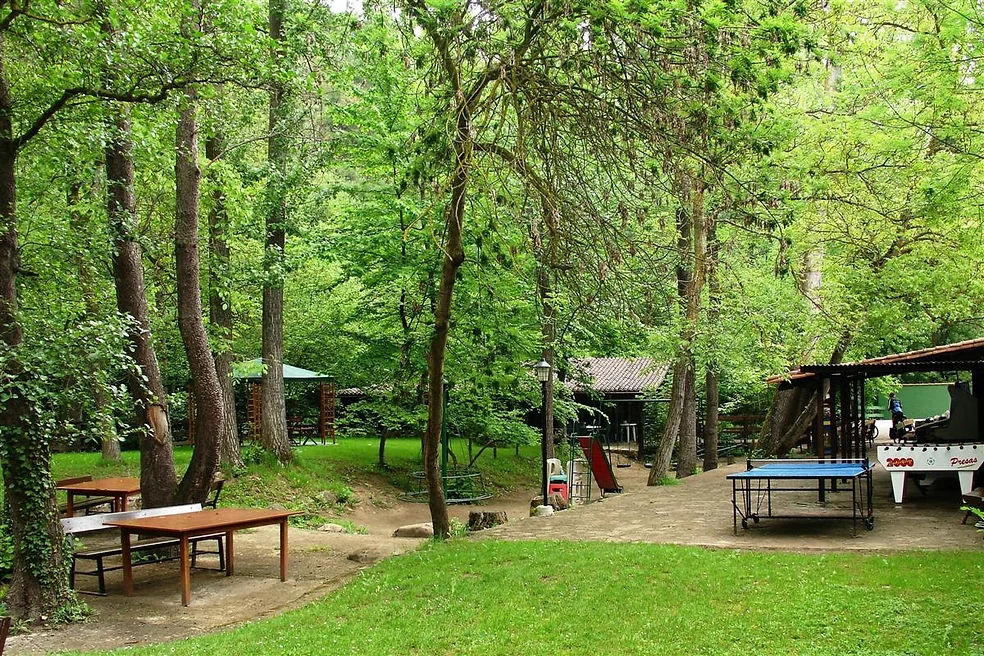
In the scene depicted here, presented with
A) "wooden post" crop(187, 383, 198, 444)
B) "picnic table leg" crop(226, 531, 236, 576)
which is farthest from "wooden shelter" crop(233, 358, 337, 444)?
"picnic table leg" crop(226, 531, 236, 576)

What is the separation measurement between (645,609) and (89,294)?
7842 millimetres

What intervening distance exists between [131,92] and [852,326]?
13.9 m

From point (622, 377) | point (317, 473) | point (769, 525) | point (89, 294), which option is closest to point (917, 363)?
point (769, 525)

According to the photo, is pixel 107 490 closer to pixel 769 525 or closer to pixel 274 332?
Answer: pixel 274 332

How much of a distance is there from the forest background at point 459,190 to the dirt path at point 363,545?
2.99 feet

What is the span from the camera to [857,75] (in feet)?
48.5

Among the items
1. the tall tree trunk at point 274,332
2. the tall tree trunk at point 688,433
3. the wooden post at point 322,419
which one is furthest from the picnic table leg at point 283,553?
the wooden post at point 322,419

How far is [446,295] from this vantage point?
10.4 metres

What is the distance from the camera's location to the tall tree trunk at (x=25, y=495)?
27.1 ft

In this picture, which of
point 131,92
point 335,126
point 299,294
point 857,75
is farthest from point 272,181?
point 299,294

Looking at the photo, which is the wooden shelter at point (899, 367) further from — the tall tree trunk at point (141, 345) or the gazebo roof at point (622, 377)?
the gazebo roof at point (622, 377)

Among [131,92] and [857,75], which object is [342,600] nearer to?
[131,92]

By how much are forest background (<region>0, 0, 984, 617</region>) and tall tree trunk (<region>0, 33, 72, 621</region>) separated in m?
0.02

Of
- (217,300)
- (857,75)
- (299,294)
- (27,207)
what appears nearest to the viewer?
(27,207)
